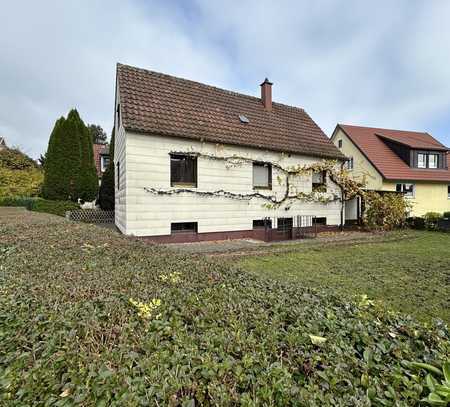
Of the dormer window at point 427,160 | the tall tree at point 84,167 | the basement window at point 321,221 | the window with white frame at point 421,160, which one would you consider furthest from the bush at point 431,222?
the tall tree at point 84,167

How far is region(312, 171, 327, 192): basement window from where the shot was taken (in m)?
13.3

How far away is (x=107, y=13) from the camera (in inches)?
319

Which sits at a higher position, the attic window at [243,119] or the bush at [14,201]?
the attic window at [243,119]

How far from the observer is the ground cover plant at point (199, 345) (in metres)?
1.23

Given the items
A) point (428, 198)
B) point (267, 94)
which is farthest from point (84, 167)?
point (428, 198)

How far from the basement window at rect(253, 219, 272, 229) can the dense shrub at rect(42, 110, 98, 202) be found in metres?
10.8

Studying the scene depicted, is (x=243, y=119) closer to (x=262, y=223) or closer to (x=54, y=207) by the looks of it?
(x=262, y=223)

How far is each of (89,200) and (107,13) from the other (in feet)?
36.5

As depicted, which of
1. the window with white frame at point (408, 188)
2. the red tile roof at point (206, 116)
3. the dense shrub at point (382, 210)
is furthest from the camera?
the window with white frame at point (408, 188)

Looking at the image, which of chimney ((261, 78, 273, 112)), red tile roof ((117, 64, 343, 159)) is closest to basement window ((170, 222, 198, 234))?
red tile roof ((117, 64, 343, 159))

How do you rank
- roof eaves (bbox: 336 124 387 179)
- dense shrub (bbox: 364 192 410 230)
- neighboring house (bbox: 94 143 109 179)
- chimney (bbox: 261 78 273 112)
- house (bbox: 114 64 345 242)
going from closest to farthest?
house (bbox: 114 64 345 242), dense shrub (bbox: 364 192 410 230), chimney (bbox: 261 78 273 112), roof eaves (bbox: 336 124 387 179), neighboring house (bbox: 94 143 109 179)

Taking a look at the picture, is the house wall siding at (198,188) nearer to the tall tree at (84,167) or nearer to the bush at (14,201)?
the tall tree at (84,167)

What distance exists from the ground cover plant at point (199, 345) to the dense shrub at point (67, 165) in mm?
14091

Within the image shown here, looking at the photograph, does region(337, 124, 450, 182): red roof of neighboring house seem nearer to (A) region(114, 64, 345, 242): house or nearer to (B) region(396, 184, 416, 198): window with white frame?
(B) region(396, 184, 416, 198): window with white frame
